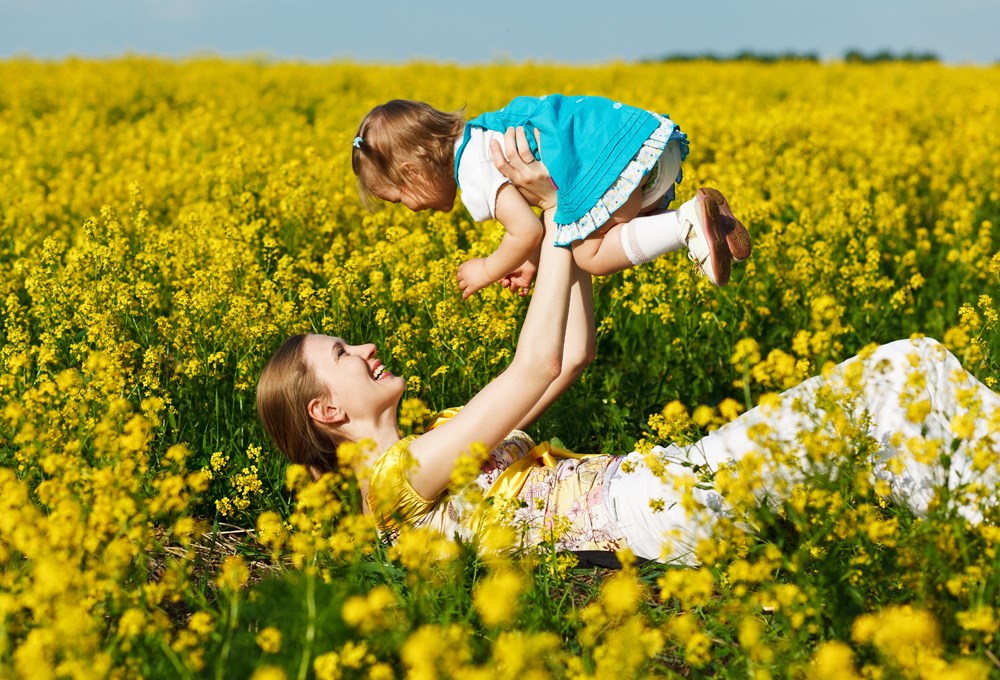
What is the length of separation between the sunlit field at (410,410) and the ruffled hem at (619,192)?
2.20 ft

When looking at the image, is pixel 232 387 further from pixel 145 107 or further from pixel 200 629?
pixel 145 107

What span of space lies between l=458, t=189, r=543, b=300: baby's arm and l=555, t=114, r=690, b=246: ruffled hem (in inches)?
3.8

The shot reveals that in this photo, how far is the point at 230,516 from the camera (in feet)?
12.7

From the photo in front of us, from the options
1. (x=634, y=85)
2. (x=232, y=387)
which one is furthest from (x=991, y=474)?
(x=634, y=85)

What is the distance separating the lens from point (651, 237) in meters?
3.32

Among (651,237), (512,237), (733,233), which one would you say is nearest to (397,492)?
(512,237)

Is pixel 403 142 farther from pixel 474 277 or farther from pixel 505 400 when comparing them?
pixel 505 400

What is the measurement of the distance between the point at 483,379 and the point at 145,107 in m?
10.8

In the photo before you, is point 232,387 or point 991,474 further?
point 232,387

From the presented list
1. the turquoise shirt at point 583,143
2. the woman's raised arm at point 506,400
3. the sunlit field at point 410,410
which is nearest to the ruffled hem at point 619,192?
the turquoise shirt at point 583,143

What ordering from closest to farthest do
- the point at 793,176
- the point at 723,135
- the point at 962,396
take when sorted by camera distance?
the point at 962,396
the point at 793,176
the point at 723,135

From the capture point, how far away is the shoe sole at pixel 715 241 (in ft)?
10.5

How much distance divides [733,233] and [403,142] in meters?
1.15

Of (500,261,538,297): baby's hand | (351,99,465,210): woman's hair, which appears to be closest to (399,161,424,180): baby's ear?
(351,99,465,210): woman's hair
